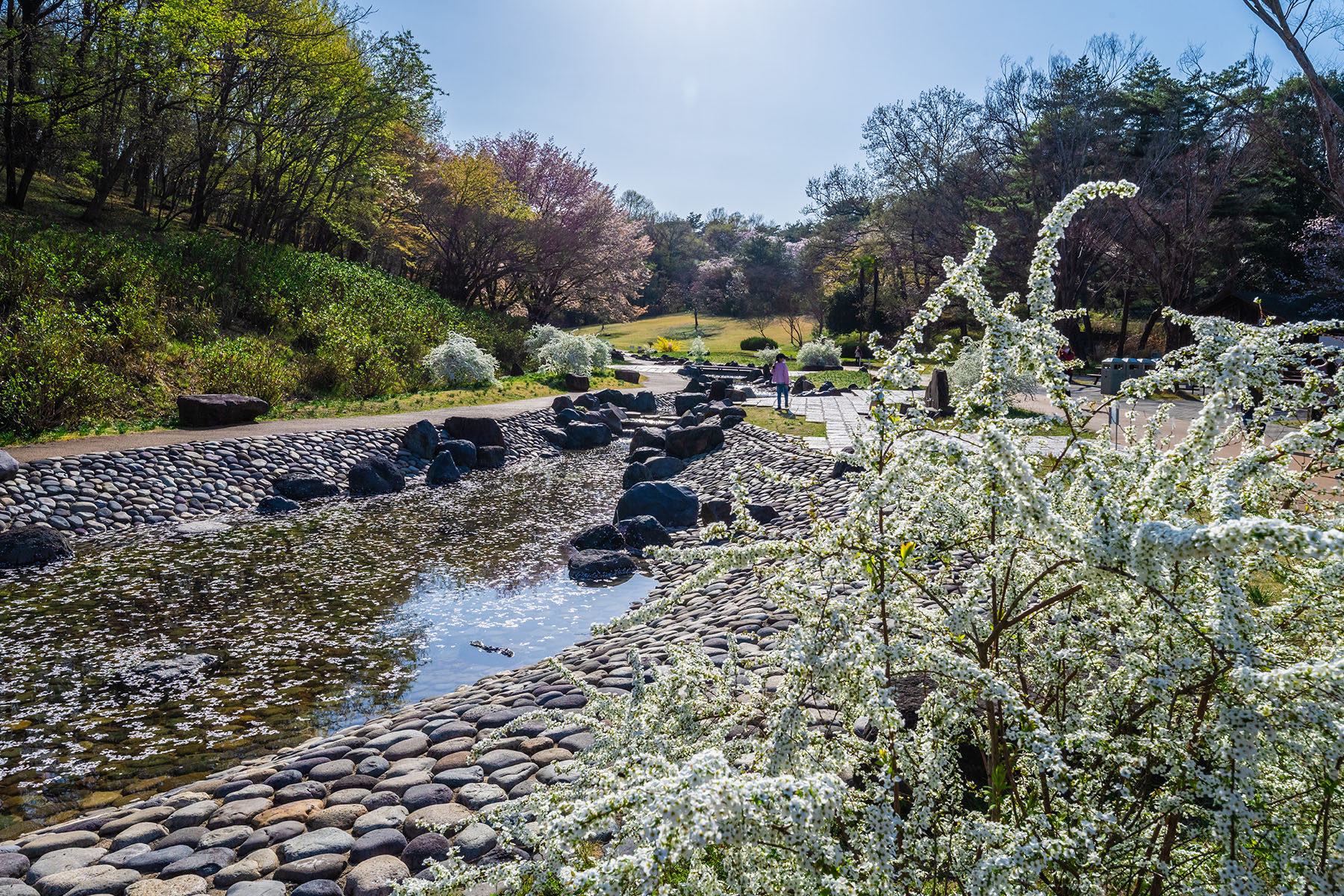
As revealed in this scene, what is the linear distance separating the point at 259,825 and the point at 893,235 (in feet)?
136

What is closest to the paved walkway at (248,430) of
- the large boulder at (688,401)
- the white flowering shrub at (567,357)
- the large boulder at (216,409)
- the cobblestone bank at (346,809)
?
the large boulder at (216,409)

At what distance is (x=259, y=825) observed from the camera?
352 centimetres

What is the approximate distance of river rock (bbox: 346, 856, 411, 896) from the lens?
2938mm

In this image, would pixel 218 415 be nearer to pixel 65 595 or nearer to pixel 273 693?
pixel 65 595

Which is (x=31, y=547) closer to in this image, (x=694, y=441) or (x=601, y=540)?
(x=601, y=540)

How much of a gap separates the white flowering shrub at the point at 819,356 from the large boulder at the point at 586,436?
16518 mm

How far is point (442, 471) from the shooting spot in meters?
12.8

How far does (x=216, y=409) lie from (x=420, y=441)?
3.53m

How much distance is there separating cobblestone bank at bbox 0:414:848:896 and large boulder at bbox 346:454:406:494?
7113mm

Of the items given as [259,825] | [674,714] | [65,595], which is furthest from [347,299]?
[674,714]

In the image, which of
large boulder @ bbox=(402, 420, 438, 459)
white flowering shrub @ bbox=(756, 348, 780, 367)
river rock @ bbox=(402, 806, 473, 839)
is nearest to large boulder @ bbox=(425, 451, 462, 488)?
large boulder @ bbox=(402, 420, 438, 459)

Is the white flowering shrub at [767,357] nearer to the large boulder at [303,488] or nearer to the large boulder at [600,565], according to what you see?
the large boulder at [303,488]

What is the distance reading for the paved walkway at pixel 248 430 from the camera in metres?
9.96

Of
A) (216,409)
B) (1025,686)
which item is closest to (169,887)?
(1025,686)
